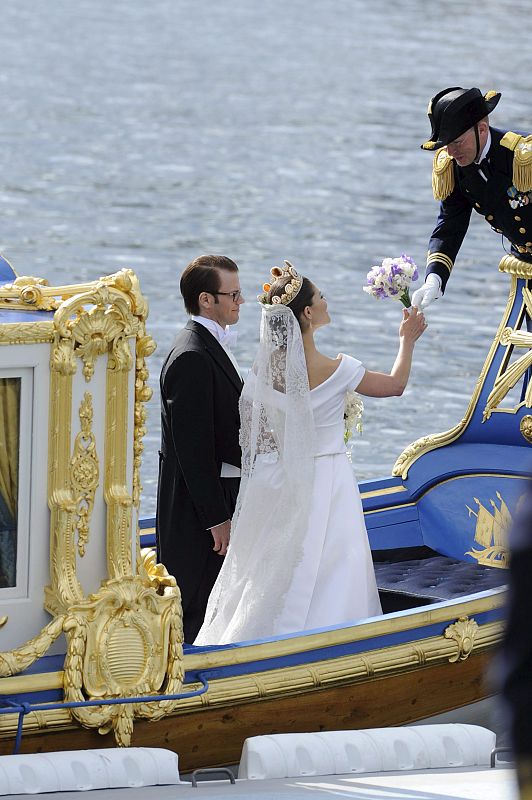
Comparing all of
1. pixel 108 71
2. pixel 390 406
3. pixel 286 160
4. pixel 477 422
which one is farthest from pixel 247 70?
pixel 477 422

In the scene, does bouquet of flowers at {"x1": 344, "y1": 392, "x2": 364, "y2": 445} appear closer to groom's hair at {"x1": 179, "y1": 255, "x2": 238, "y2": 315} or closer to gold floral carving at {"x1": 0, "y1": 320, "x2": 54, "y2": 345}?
groom's hair at {"x1": 179, "y1": 255, "x2": 238, "y2": 315}

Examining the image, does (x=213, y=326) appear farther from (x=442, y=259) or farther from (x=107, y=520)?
(x=442, y=259)

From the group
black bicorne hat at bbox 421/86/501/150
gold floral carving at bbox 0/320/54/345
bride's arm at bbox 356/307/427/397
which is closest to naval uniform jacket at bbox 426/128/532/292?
black bicorne hat at bbox 421/86/501/150

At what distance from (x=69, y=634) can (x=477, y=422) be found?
221cm

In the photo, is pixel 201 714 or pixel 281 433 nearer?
pixel 201 714

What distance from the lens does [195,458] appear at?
4.83 meters

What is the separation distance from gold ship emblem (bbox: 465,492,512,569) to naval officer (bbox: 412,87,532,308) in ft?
2.50

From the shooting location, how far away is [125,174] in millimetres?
19594

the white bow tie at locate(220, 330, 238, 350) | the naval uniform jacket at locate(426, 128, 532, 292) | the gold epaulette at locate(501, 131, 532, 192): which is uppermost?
the gold epaulette at locate(501, 131, 532, 192)

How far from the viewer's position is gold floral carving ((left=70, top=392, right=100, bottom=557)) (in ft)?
13.6

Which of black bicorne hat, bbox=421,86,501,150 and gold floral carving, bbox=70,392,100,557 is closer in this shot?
gold floral carving, bbox=70,392,100,557

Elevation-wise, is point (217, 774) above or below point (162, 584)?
below

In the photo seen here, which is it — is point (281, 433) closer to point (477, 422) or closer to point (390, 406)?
point (477, 422)

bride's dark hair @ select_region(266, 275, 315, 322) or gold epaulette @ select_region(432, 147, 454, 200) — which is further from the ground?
gold epaulette @ select_region(432, 147, 454, 200)
